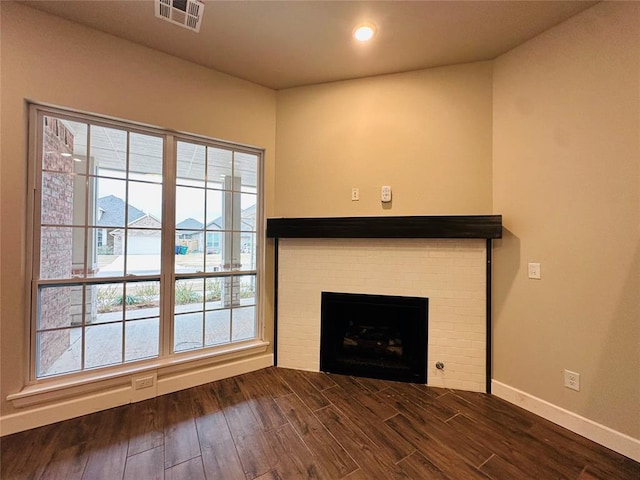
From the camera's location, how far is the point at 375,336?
113 inches

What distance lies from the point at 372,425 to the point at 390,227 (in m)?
1.54

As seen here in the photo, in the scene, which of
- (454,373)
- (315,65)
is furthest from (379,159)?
(454,373)

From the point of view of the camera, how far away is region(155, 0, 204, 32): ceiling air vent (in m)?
1.78

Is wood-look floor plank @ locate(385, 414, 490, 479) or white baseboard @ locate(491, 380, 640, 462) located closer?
wood-look floor plank @ locate(385, 414, 490, 479)

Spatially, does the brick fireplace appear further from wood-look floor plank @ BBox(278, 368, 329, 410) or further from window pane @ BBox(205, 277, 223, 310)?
window pane @ BBox(205, 277, 223, 310)

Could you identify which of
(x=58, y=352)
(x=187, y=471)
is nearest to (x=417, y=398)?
(x=187, y=471)

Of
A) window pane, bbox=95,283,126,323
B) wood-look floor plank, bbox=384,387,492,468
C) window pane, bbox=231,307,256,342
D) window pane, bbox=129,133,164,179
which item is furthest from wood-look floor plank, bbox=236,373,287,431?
window pane, bbox=129,133,164,179

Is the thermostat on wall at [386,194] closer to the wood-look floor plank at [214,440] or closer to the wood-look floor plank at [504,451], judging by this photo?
the wood-look floor plank at [504,451]

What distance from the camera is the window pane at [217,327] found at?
254cm

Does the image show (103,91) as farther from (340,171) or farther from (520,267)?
(520,267)

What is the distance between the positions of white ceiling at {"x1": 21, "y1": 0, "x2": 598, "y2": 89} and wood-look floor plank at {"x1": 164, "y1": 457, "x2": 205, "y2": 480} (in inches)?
113

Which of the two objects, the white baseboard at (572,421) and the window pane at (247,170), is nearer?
the white baseboard at (572,421)

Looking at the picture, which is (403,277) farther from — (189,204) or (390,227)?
(189,204)

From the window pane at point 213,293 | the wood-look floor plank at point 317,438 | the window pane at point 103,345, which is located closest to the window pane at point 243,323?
the window pane at point 213,293
